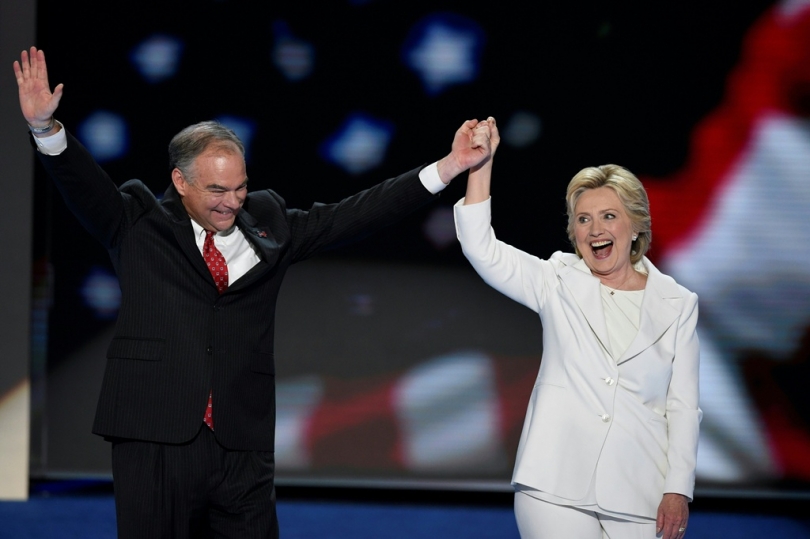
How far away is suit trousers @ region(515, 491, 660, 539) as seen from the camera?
6.31ft

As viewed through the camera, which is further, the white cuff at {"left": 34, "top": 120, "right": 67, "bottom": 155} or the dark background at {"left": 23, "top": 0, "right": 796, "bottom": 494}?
the dark background at {"left": 23, "top": 0, "right": 796, "bottom": 494}

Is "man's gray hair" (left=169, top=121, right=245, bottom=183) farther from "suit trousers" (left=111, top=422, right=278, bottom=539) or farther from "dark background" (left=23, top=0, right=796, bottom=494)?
"dark background" (left=23, top=0, right=796, bottom=494)

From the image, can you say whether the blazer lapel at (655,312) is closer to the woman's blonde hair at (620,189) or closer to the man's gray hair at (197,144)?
the woman's blonde hair at (620,189)

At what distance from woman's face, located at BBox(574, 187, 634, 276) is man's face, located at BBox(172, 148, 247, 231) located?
75 centimetres

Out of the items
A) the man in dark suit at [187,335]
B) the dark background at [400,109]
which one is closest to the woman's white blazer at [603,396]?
the man in dark suit at [187,335]

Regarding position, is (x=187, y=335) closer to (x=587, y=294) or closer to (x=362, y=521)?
(x=587, y=294)

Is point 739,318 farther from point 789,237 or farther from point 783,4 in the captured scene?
point 783,4

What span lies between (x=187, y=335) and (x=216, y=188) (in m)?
0.33

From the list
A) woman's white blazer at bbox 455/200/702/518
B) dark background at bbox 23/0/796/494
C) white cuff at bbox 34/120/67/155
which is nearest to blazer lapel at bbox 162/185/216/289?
white cuff at bbox 34/120/67/155

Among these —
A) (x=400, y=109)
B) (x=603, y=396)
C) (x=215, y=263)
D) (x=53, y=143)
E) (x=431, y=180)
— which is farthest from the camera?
(x=400, y=109)

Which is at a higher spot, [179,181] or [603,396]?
[179,181]

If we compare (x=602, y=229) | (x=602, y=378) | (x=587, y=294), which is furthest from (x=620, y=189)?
(x=602, y=378)

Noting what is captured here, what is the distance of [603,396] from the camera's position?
77.9 inches

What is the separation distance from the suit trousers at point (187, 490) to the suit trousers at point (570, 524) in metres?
0.59
